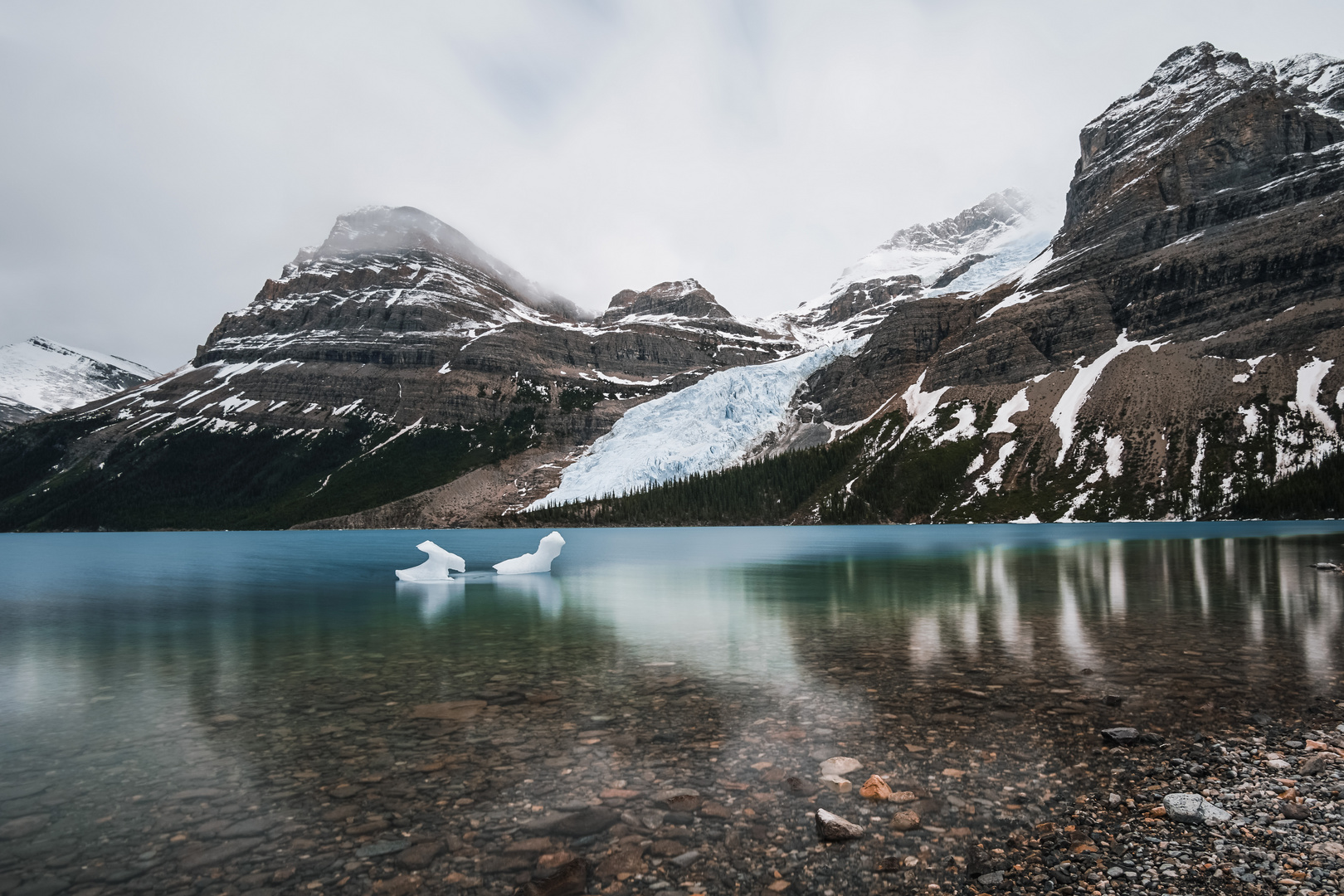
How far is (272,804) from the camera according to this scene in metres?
10.2

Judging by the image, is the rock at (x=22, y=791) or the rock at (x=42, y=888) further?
the rock at (x=22, y=791)

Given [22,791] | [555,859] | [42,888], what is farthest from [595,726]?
[22,791]

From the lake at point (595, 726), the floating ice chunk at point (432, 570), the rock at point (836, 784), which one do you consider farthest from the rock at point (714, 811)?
the floating ice chunk at point (432, 570)

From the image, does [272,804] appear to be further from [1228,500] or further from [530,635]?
[1228,500]

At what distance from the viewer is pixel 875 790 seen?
10.1 metres

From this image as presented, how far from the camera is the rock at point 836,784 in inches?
404

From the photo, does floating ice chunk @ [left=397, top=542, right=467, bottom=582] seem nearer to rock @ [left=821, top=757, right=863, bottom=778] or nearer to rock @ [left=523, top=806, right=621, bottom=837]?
rock @ [left=821, top=757, right=863, bottom=778]

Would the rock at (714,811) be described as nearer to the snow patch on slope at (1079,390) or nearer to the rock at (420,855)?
the rock at (420,855)

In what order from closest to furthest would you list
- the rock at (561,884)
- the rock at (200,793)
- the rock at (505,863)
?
the rock at (561,884)
the rock at (505,863)
the rock at (200,793)

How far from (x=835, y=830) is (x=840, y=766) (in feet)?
9.00

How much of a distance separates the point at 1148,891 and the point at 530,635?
21.7 meters

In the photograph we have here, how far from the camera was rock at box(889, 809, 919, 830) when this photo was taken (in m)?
8.92

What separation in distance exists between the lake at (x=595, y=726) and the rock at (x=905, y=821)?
15 centimetres

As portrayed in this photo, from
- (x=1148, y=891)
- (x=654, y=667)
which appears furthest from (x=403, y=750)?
(x=1148, y=891)
